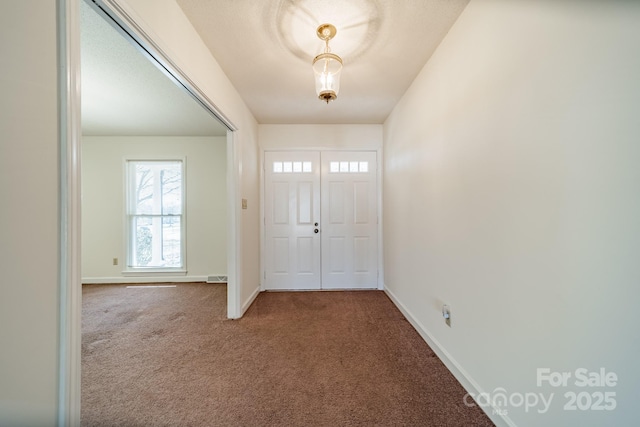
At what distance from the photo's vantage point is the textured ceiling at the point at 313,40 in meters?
1.54

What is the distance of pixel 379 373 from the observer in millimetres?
1721

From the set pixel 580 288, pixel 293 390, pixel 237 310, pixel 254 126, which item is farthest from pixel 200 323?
pixel 580 288

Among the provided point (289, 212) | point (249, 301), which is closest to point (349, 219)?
point (289, 212)

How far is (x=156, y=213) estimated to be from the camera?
416 cm

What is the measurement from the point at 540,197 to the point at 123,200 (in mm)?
5254

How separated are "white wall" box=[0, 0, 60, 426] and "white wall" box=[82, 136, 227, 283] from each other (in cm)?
346

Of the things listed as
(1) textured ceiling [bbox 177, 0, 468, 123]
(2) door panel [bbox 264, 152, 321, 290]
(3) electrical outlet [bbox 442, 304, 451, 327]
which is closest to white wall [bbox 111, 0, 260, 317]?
(1) textured ceiling [bbox 177, 0, 468, 123]

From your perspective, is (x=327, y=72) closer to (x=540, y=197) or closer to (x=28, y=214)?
(x=540, y=197)

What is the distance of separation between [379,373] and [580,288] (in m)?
1.31

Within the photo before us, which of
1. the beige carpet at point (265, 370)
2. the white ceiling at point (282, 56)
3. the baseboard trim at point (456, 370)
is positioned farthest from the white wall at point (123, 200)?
the baseboard trim at point (456, 370)

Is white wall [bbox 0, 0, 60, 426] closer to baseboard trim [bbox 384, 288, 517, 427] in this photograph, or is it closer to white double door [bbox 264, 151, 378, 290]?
baseboard trim [bbox 384, 288, 517, 427]

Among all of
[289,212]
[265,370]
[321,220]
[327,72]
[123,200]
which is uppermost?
[327,72]

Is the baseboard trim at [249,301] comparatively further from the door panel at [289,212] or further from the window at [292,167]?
the window at [292,167]

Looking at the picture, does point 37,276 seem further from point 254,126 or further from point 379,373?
point 254,126
